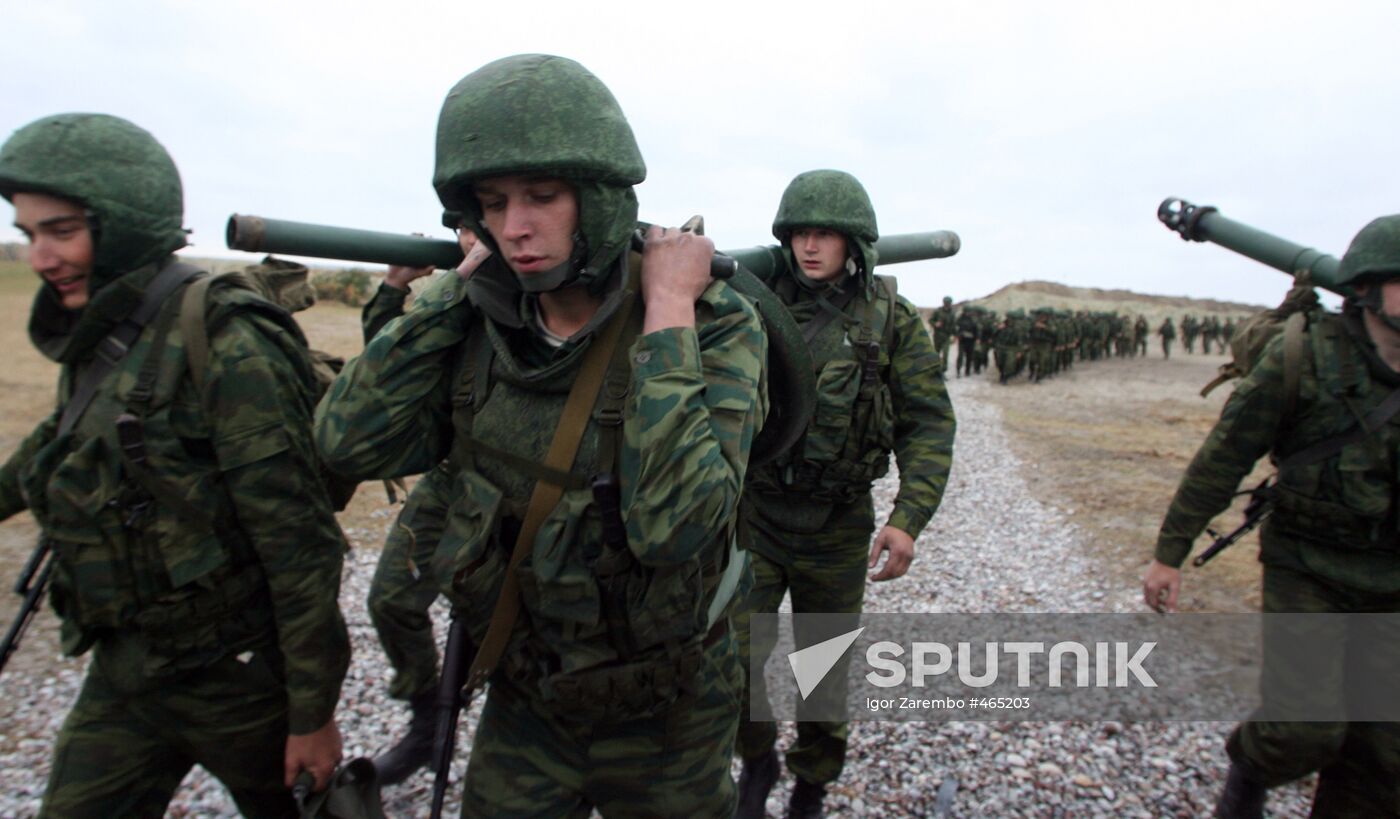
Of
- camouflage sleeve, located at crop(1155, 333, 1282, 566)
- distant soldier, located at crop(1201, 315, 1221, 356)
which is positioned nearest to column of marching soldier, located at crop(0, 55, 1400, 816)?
camouflage sleeve, located at crop(1155, 333, 1282, 566)

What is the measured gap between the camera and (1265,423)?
349 centimetres

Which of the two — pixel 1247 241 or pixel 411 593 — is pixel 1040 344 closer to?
pixel 1247 241

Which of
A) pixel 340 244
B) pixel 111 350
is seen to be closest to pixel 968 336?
pixel 340 244

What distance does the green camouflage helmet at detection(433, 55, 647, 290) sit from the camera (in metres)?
Answer: 1.95

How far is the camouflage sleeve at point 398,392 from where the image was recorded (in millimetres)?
2111

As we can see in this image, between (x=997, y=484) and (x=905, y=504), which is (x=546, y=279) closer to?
(x=905, y=504)

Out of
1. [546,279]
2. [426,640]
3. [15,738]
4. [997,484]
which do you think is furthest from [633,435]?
[997,484]

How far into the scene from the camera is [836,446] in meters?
3.70

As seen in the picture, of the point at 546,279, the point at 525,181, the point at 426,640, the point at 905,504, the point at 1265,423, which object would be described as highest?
the point at 525,181

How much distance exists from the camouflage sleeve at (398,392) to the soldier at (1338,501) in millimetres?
3070

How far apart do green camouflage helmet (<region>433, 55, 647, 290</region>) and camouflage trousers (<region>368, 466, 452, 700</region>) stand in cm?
194

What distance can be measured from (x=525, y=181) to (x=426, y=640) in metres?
2.72

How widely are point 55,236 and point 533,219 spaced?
1.38m

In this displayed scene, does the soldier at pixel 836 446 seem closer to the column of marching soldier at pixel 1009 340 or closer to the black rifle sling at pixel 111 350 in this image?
the black rifle sling at pixel 111 350
